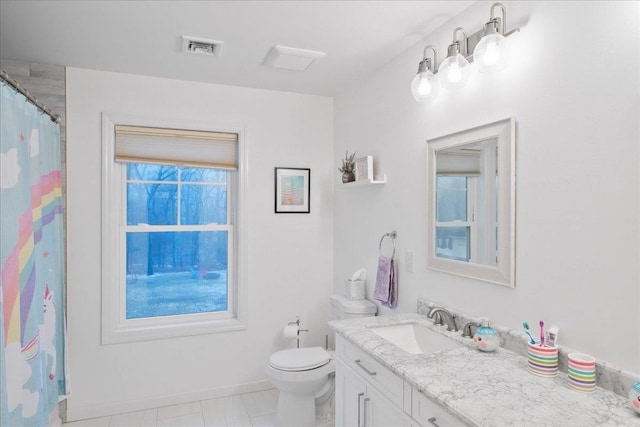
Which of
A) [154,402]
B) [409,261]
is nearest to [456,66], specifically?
[409,261]

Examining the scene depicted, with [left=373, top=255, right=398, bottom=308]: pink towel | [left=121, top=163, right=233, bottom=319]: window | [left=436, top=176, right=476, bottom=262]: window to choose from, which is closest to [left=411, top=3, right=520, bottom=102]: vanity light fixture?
[left=436, top=176, right=476, bottom=262]: window

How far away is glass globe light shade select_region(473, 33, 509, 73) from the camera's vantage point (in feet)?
5.20

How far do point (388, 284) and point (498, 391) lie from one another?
119 cm

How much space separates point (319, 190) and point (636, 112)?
93.4 inches

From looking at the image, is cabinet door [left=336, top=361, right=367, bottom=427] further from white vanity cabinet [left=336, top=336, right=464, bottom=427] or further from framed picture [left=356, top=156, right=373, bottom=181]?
framed picture [left=356, top=156, right=373, bottom=181]

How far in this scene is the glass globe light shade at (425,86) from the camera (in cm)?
200

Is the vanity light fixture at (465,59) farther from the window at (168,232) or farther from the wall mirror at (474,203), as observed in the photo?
the window at (168,232)

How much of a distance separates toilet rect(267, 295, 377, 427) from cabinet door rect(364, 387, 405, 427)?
0.78 meters

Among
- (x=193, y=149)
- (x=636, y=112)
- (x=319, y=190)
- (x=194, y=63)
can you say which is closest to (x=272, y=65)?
(x=194, y=63)

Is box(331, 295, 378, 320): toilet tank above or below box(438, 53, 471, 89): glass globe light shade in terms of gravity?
below

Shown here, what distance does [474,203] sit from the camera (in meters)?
1.85

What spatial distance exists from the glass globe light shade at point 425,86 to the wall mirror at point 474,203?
240 millimetres

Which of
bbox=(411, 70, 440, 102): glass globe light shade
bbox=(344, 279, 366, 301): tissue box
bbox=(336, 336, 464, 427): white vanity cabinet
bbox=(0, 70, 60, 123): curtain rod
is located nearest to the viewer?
bbox=(336, 336, 464, 427): white vanity cabinet

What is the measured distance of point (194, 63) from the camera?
2.61 m
